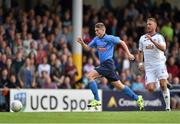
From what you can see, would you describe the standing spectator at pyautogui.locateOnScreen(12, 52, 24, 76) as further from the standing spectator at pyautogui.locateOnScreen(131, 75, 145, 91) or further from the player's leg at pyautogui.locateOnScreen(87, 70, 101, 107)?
the player's leg at pyautogui.locateOnScreen(87, 70, 101, 107)

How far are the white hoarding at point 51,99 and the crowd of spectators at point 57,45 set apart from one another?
82 cm

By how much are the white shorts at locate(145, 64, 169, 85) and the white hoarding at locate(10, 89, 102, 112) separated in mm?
4231

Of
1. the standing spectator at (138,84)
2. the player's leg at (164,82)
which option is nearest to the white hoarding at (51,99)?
the standing spectator at (138,84)

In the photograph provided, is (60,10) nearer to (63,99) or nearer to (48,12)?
(48,12)

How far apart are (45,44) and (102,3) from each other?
7.01m

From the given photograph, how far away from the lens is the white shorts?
1904 cm

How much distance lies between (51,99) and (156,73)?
→ 16.9 feet

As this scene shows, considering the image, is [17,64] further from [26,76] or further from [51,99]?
[51,99]

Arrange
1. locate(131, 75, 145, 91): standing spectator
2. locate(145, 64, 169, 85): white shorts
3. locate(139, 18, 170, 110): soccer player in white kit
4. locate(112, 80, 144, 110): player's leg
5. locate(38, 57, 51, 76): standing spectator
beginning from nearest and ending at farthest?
locate(112, 80, 144, 110): player's leg < locate(139, 18, 170, 110): soccer player in white kit < locate(145, 64, 169, 85): white shorts < locate(38, 57, 51, 76): standing spectator < locate(131, 75, 145, 91): standing spectator

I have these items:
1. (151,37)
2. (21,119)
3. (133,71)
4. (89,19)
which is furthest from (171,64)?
(21,119)

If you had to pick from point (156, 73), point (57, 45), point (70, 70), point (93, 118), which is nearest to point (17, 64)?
point (70, 70)

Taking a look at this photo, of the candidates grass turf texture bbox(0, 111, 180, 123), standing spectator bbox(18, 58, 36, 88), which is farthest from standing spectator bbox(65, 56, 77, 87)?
grass turf texture bbox(0, 111, 180, 123)

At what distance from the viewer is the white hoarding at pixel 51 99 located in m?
23.2

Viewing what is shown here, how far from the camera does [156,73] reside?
19156mm
